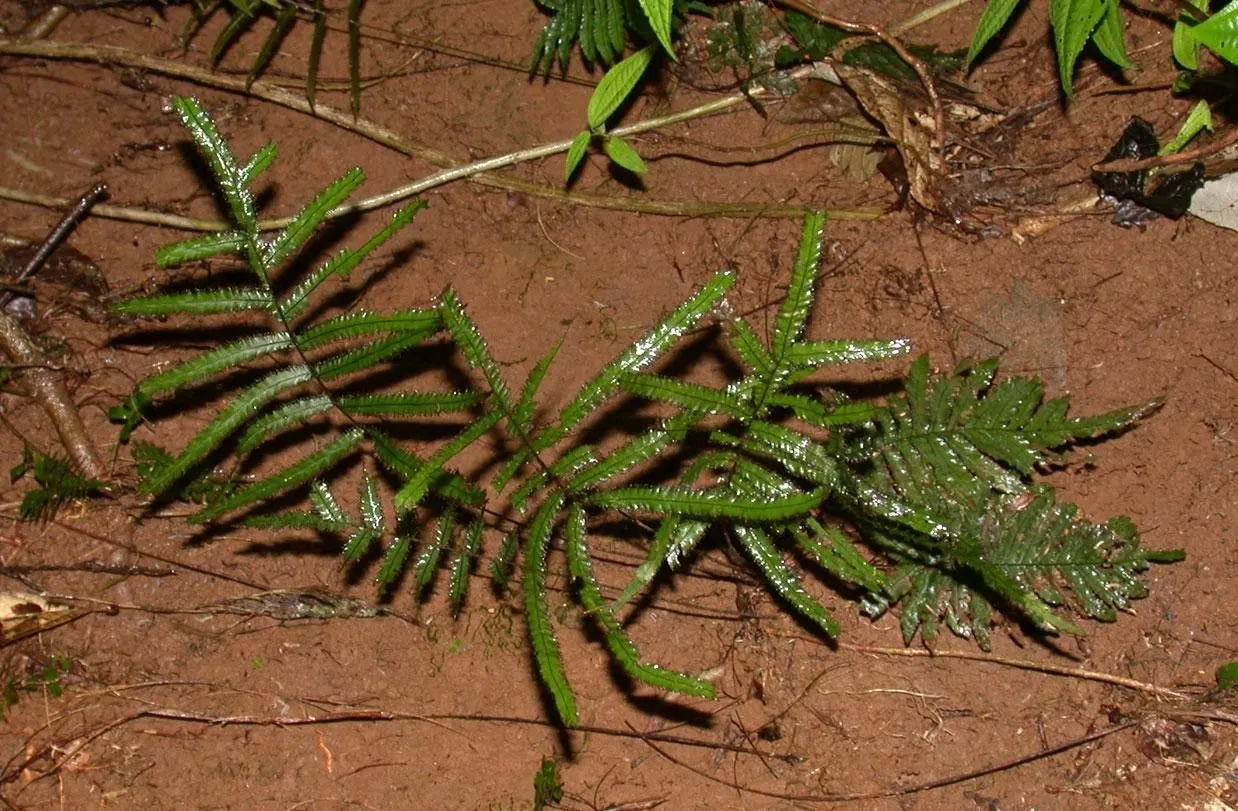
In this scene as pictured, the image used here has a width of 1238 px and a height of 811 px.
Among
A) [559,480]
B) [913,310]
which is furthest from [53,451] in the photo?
[913,310]

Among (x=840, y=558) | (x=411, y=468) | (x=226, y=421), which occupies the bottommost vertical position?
(x=840, y=558)

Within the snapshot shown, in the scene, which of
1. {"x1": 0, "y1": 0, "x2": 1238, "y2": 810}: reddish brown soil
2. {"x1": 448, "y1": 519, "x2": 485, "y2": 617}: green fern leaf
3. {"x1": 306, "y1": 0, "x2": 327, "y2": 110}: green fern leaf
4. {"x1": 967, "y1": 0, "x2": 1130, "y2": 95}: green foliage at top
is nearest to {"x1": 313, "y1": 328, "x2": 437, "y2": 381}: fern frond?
{"x1": 448, "y1": 519, "x2": 485, "y2": 617}: green fern leaf

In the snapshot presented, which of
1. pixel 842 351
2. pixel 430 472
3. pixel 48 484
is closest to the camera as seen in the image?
pixel 430 472

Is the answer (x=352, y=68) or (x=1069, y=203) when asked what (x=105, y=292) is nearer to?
(x=352, y=68)

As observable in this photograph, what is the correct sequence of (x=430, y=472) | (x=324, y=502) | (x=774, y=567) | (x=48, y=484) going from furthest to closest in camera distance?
(x=48, y=484) < (x=324, y=502) < (x=774, y=567) < (x=430, y=472)

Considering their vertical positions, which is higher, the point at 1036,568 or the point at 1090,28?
the point at 1090,28

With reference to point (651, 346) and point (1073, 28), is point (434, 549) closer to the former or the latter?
point (651, 346)

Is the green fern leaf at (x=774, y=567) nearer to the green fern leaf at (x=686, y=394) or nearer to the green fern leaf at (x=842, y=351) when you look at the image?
the green fern leaf at (x=686, y=394)

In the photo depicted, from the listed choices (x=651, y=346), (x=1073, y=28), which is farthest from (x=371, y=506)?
(x=1073, y=28)
